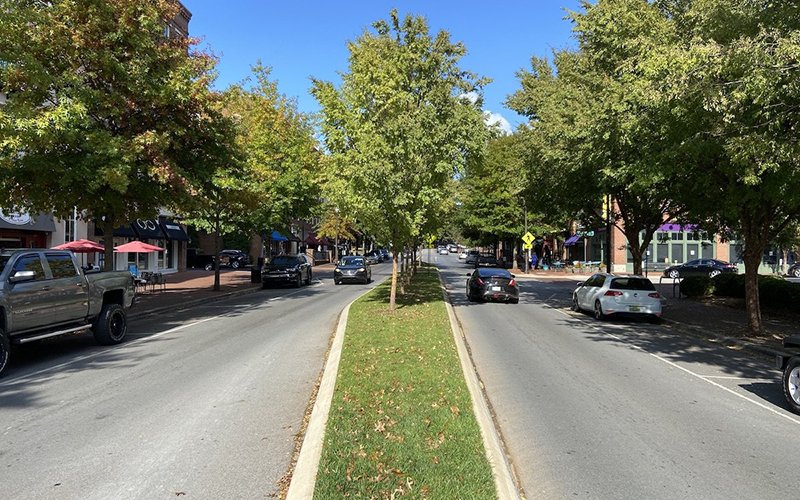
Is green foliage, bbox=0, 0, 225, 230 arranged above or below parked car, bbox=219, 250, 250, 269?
above

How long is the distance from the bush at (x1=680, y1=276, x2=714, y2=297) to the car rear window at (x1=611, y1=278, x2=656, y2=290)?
9.76m

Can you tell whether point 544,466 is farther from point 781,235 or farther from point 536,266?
point 536,266

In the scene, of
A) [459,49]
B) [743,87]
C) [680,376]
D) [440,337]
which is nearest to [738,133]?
[743,87]

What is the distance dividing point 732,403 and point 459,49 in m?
14.6

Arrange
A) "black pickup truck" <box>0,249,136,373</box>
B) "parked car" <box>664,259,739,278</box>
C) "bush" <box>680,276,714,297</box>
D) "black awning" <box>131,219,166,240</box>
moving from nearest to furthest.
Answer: "black pickup truck" <box>0,249,136,373</box>
"bush" <box>680,276,714,297</box>
"black awning" <box>131,219,166,240</box>
"parked car" <box>664,259,739,278</box>

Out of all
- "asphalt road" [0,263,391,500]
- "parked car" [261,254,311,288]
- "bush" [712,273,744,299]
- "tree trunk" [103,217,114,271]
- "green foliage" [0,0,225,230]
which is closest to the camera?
"asphalt road" [0,263,391,500]

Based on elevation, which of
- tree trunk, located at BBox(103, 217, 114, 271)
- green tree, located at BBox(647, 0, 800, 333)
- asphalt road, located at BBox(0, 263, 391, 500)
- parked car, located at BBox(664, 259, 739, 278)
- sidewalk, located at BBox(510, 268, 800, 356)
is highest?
green tree, located at BBox(647, 0, 800, 333)

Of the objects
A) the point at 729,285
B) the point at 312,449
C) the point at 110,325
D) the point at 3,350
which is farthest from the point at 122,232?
the point at 312,449

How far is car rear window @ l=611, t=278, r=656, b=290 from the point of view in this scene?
16.8 meters

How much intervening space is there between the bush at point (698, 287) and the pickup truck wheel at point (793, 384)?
19.4m

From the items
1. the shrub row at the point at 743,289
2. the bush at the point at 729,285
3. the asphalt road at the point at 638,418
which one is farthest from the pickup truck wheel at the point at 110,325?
the bush at the point at 729,285

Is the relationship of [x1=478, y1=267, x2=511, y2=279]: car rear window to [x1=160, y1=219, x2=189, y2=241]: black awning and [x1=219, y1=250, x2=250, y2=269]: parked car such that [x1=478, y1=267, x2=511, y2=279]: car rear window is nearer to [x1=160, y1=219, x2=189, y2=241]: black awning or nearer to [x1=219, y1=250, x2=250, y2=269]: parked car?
[x1=160, y1=219, x2=189, y2=241]: black awning

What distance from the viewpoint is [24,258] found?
977cm

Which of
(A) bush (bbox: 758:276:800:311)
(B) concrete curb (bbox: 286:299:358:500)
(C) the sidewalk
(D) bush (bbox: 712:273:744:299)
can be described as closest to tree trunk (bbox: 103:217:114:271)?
(B) concrete curb (bbox: 286:299:358:500)
